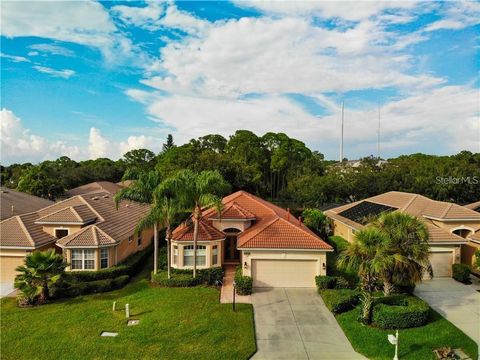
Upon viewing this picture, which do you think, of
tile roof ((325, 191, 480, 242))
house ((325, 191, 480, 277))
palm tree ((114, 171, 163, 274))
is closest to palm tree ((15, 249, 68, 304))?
palm tree ((114, 171, 163, 274))

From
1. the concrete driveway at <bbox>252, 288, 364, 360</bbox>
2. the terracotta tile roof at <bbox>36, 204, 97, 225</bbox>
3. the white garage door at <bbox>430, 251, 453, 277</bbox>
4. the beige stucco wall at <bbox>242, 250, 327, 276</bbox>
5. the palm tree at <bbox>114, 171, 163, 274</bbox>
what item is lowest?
the concrete driveway at <bbox>252, 288, 364, 360</bbox>

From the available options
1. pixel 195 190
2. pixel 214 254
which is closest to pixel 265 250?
pixel 214 254

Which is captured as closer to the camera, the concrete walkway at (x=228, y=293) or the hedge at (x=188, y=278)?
the concrete walkway at (x=228, y=293)

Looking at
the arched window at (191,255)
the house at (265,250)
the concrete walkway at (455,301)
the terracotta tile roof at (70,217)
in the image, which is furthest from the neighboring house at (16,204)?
the concrete walkway at (455,301)

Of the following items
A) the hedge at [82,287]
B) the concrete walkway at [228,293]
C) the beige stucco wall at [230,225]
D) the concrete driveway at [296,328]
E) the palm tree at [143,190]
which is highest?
the palm tree at [143,190]

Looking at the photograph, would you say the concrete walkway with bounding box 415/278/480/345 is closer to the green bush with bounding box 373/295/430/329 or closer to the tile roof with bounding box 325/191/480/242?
the green bush with bounding box 373/295/430/329

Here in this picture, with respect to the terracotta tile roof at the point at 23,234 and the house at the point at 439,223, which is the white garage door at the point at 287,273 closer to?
the house at the point at 439,223
